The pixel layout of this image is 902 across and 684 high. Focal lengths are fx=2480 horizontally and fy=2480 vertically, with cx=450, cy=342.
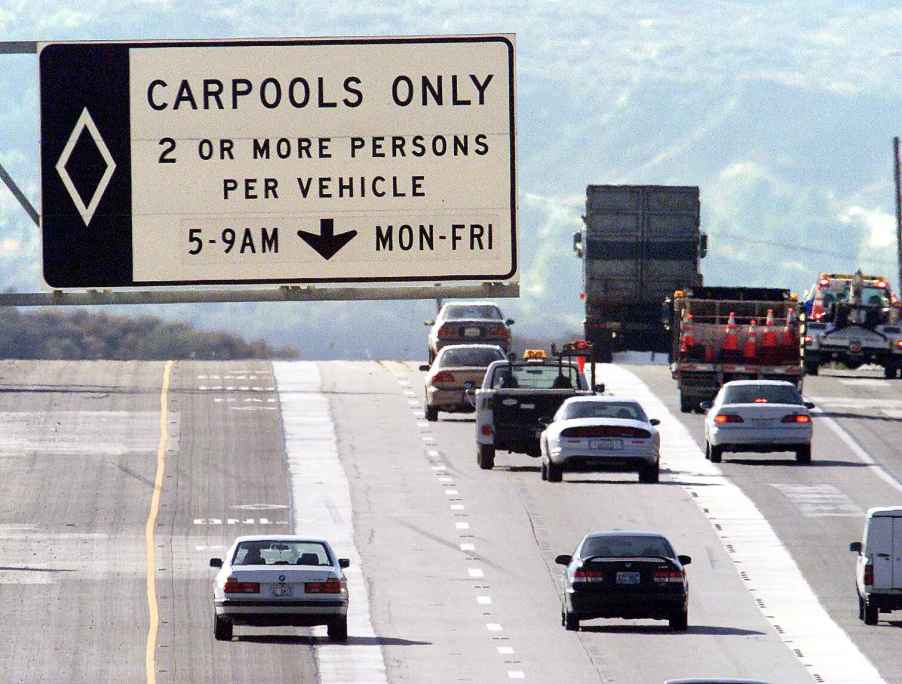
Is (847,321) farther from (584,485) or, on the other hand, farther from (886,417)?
(584,485)

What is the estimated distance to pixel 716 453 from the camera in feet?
169

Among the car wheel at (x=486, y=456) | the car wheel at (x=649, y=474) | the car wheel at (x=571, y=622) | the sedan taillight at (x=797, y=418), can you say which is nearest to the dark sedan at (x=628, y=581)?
the car wheel at (x=571, y=622)

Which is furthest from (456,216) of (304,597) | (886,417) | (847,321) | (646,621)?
(847,321)

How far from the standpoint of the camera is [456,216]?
43.5ft

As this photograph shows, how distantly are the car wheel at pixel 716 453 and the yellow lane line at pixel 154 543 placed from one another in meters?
11.4

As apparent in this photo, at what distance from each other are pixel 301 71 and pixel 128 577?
27.6 meters

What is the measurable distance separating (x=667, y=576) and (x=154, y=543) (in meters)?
13.6

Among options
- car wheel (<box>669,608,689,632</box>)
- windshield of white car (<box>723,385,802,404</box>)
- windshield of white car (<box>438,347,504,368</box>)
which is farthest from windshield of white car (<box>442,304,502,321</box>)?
car wheel (<box>669,608,689,632</box>)

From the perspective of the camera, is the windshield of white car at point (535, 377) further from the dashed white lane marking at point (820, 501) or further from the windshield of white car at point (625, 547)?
the windshield of white car at point (625, 547)

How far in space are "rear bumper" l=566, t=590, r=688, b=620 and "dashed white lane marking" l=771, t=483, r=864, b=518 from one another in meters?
12.7

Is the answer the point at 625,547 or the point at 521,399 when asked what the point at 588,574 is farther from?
the point at 521,399

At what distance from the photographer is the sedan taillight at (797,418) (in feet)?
161

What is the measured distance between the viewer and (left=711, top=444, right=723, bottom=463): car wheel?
5112 cm

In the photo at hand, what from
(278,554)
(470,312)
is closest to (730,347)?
(470,312)
